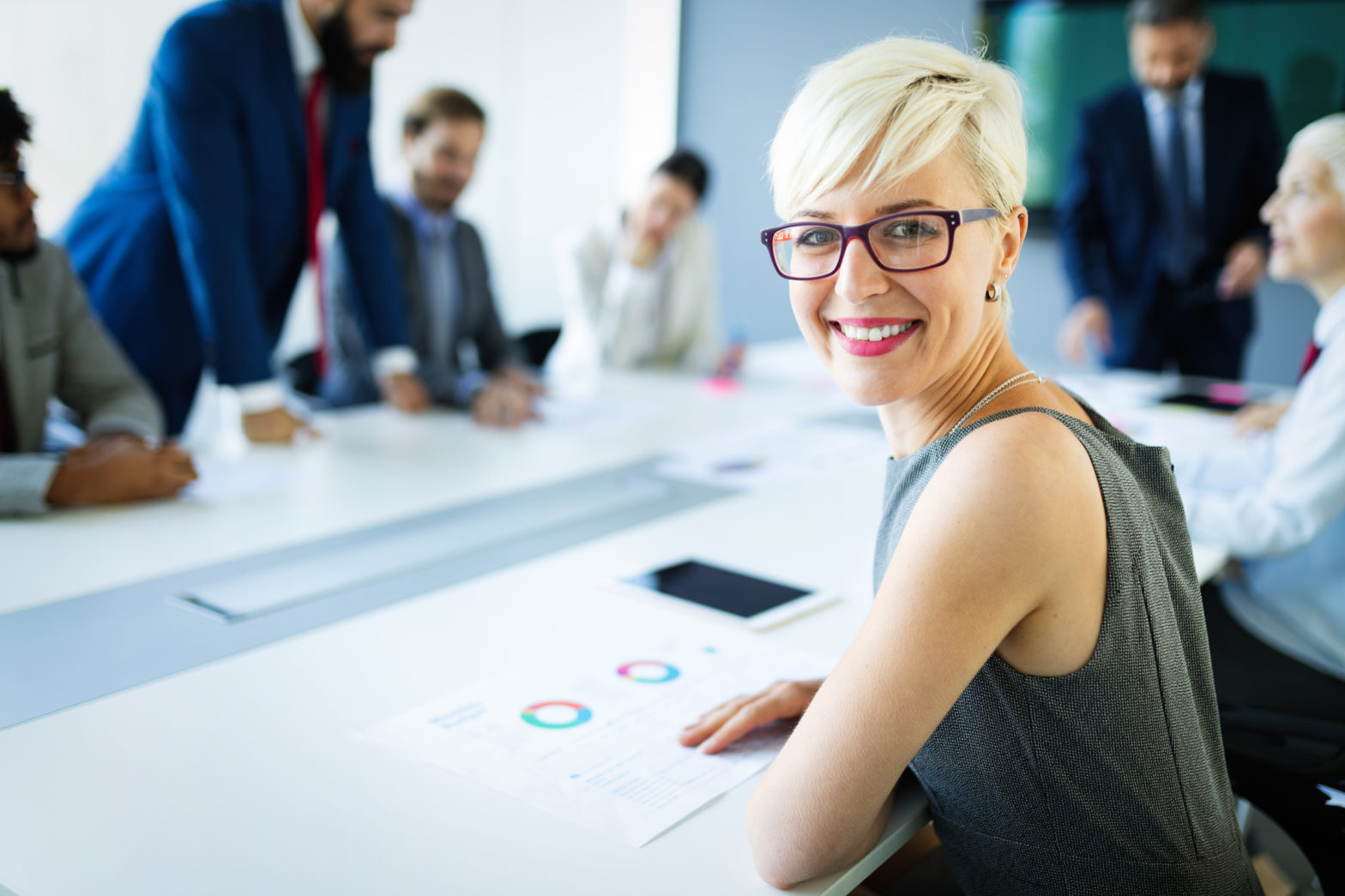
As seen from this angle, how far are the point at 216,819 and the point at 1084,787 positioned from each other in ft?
2.48

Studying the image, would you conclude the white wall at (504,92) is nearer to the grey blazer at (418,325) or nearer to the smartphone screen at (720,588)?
the grey blazer at (418,325)

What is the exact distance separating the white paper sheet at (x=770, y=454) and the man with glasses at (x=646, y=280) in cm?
107

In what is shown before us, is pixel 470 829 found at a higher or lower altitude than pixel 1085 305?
lower

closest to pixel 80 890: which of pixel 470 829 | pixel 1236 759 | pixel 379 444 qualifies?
pixel 470 829

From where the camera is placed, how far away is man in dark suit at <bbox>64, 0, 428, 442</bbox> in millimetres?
2230

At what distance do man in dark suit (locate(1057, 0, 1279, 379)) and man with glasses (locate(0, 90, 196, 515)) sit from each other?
10.1 ft

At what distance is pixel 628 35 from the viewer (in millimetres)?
6270

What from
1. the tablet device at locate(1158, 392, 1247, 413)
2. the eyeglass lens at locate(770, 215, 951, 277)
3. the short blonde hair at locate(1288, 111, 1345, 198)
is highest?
the short blonde hair at locate(1288, 111, 1345, 198)

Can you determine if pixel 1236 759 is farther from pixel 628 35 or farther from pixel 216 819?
pixel 628 35

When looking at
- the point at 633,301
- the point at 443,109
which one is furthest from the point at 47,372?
the point at 633,301

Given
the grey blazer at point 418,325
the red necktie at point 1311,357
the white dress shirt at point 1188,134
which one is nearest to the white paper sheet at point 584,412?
the grey blazer at point 418,325

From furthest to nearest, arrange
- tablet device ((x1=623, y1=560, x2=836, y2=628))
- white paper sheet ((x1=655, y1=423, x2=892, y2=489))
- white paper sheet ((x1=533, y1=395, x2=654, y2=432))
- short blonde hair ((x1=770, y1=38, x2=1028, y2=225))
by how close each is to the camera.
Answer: white paper sheet ((x1=533, y1=395, x2=654, y2=432))
white paper sheet ((x1=655, y1=423, x2=892, y2=489))
tablet device ((x1=623, y1=560, x2=836, y2=628))
short blonde hair ((x1=770, y1=38, x2=1028, y2=225))

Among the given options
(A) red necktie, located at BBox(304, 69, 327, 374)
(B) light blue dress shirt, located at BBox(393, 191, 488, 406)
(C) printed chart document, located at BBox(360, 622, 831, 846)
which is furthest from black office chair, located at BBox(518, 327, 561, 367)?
(C) printed chart document, located at BBox(360, 622, 831, 846)

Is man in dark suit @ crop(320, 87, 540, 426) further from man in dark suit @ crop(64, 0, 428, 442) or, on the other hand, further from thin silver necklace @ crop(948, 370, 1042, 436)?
thin silver necklace @ crop(948, 370, 1042, 436)
